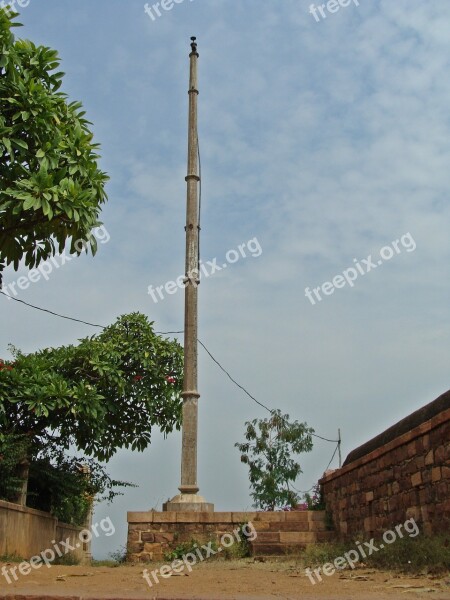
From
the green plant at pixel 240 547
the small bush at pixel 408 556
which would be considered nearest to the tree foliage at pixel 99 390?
the green plant at pixel 240 547

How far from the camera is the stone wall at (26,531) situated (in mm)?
9955

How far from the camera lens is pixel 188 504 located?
9.49 metres

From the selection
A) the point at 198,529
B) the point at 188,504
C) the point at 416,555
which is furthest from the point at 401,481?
the point at 188,504

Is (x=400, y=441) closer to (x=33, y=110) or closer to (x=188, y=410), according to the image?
(x=188, y=410)

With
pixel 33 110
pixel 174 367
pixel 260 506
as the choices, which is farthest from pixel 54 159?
pixel 260 506

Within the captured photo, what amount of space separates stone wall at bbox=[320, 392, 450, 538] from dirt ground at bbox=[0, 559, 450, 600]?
0.86 meters

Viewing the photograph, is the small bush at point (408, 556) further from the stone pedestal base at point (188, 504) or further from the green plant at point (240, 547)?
the stone pedestal base at point (188, 504)

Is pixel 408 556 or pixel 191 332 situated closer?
pixel 408 556

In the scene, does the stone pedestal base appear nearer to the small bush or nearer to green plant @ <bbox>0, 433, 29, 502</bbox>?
the small bush

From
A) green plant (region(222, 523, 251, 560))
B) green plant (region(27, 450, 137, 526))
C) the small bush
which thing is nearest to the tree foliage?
green plant (region(27, 450, 137, 526))

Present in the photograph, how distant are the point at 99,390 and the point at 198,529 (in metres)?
4.11

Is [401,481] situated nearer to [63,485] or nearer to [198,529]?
[198,529]

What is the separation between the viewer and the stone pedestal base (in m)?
9.47

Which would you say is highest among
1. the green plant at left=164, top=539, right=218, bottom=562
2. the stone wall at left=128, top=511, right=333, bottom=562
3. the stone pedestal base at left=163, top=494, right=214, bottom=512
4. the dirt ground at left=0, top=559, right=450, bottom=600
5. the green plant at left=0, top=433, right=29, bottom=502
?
the green plant at left=0, top=433, right=29, bottom=502
